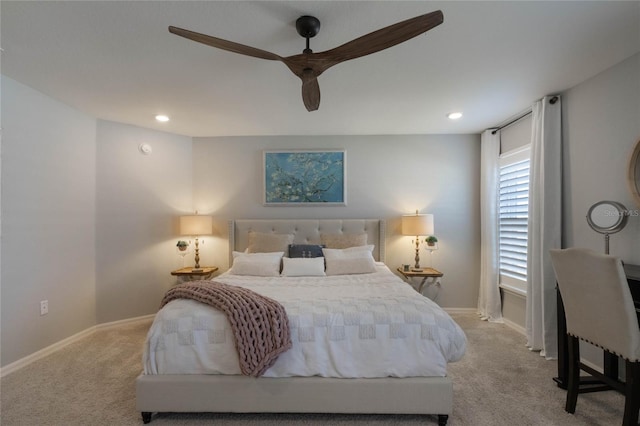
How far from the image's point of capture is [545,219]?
2680mm

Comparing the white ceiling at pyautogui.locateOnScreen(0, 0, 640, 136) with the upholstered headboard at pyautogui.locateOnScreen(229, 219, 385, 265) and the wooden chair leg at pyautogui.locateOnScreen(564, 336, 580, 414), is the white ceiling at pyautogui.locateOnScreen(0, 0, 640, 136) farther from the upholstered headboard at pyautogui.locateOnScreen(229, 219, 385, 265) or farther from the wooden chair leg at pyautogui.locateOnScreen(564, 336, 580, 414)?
the wooden chair leg at pyautogui.locateOnScreen(564, 336, 580, 414)

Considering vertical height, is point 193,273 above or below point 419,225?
below

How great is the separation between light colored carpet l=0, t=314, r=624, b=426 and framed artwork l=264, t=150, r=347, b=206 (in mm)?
2406

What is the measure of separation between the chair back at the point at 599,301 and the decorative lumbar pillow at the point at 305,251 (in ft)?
7.33

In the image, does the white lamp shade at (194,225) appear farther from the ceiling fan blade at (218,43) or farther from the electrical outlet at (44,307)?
the ceiling fan blade at (218,43)

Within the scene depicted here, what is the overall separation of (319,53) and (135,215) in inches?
129

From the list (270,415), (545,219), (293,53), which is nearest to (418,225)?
(545,219)

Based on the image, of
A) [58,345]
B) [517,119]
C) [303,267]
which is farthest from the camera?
[517,119]

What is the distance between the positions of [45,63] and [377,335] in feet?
10.6

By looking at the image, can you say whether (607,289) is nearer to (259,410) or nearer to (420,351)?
(420,351)

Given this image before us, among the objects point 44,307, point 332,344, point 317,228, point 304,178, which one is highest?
point 304,178

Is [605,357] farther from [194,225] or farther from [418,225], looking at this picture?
[194,225]

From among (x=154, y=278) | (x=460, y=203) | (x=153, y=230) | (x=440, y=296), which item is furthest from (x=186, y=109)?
(x=440, y=296)

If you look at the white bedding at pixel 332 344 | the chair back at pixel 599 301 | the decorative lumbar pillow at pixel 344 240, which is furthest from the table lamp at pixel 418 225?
the white bedding at pixel 332 344
